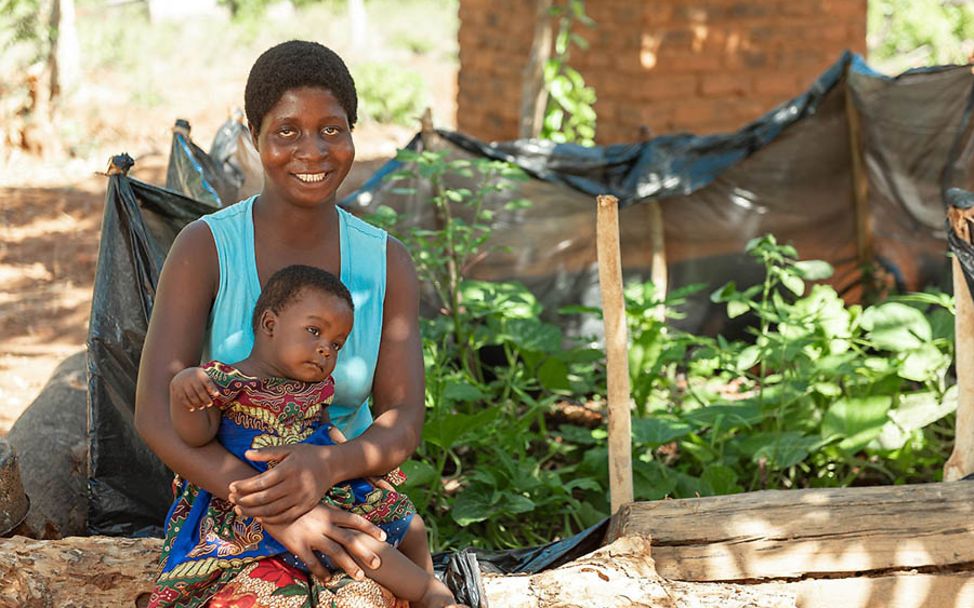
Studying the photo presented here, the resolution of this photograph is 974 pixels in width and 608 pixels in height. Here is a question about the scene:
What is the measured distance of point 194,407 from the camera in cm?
225

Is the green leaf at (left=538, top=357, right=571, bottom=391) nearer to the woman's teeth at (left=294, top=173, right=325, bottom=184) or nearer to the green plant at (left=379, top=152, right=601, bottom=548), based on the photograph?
the green plant at (left=379, top=152, right=601, bottom=548)

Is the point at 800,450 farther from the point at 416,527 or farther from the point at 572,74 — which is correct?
the point at 572,74

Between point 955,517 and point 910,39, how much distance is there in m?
13.4

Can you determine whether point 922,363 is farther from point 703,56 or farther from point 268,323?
point 703,56

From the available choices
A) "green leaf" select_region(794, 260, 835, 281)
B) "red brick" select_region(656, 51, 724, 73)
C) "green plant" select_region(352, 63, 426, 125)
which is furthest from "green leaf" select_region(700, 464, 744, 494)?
"green plant" select_region(352, 63, 426, 125)

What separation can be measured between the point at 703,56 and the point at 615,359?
3845 mm

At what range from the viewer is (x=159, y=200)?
3.32m

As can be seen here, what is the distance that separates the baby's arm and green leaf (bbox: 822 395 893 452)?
2.22 metres

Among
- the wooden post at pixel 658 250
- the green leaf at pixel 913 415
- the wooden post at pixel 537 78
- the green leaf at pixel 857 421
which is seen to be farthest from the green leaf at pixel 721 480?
the wooden post at pixel 537 78

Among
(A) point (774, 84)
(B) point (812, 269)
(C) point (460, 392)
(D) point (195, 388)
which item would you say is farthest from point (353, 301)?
(A) point (774, 84)

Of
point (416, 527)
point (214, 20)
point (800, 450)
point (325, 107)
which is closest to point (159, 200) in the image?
point (325, 107)

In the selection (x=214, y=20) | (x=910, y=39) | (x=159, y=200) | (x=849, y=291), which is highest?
(x=214, y=20)

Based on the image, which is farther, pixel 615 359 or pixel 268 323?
pixel 615 359

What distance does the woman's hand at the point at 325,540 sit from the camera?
2.26 meters
